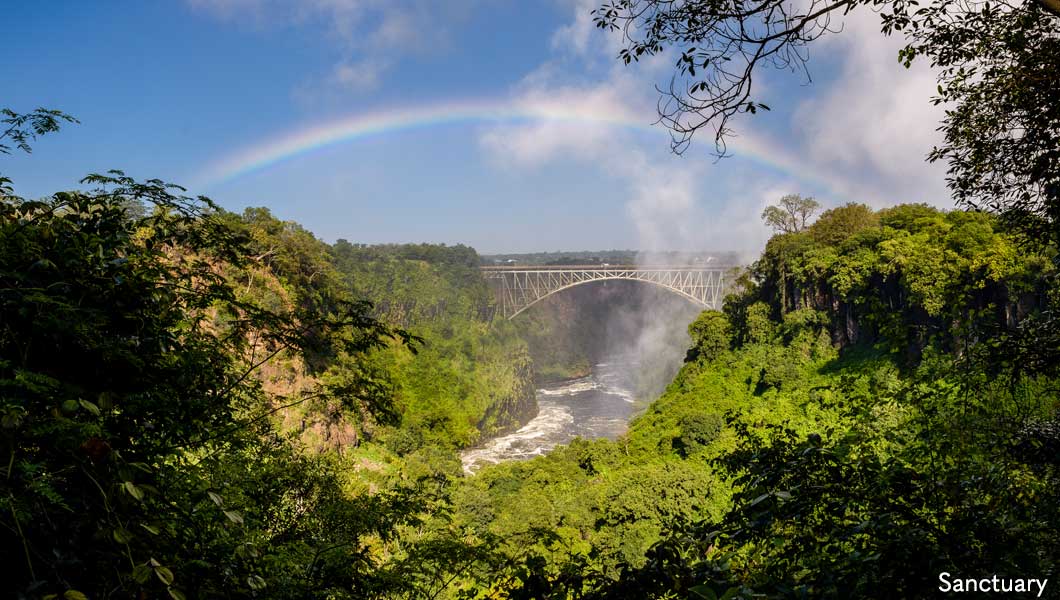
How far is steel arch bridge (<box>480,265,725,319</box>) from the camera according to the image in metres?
51.8

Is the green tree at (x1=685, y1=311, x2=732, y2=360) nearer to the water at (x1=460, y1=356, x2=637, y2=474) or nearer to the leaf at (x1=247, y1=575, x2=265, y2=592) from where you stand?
the water at (x1=460, y1=356, x2=637, y2=474)

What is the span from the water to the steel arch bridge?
11033 millimetres

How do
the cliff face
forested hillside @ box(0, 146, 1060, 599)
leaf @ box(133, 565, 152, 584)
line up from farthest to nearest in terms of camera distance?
1. the cliff face
2. forested hillside @ box(0, 146, 1060, 599)
3. leaf @ box(133, 565, 152, 584)

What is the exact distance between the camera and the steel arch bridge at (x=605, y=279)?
170 feet

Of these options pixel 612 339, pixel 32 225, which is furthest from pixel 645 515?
pixel 612 339

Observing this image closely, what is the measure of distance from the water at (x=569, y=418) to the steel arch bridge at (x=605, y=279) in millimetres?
11033

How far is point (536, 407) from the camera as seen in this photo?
6019 centimetres

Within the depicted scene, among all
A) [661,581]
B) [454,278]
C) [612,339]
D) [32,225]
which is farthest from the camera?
[612,339]

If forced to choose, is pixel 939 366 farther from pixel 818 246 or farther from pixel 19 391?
pixel 818 246

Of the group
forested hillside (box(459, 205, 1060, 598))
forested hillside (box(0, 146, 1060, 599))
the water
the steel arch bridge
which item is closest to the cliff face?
the water

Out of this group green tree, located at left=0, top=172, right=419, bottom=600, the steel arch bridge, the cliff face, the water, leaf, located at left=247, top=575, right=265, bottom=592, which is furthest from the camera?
the steel arch bridge

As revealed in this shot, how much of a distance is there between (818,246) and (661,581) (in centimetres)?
3188

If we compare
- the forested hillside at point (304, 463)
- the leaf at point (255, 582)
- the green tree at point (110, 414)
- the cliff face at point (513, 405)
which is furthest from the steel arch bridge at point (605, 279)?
the leaf at point (255, 582)

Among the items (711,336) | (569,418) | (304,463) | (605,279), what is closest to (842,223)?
(711,336)
